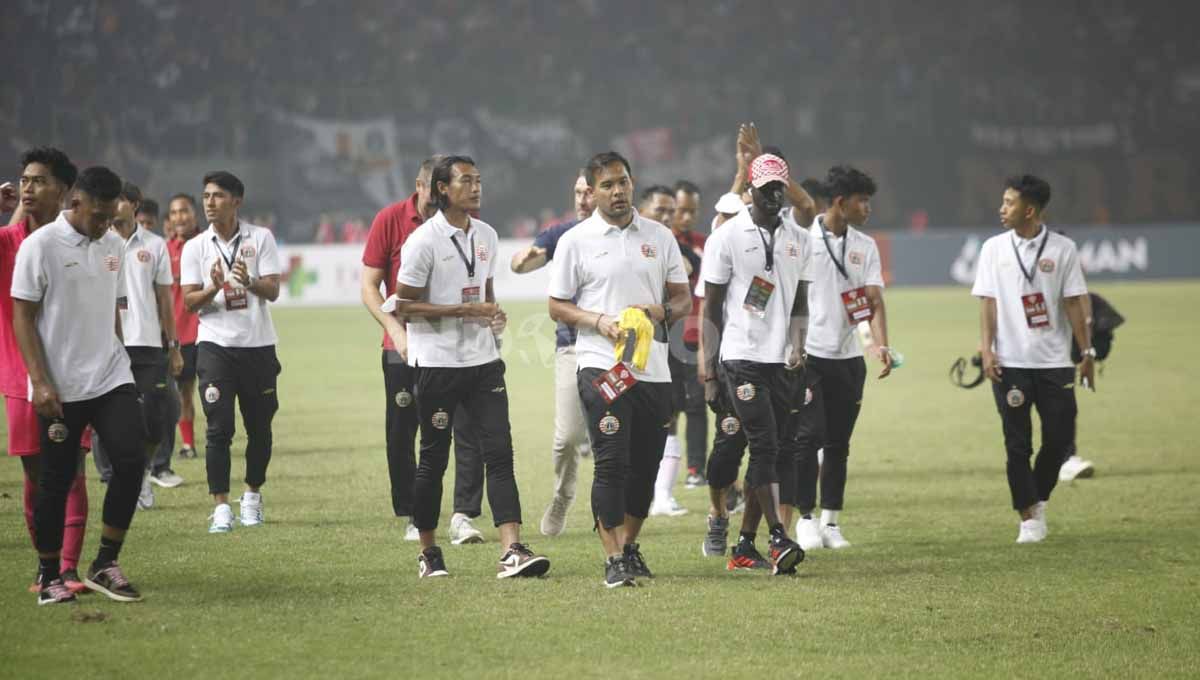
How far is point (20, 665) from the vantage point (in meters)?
5.89

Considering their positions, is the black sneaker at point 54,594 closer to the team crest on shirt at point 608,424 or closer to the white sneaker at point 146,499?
the team crest on shirt at point 608,424

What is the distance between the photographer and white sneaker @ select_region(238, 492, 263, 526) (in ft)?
31.3

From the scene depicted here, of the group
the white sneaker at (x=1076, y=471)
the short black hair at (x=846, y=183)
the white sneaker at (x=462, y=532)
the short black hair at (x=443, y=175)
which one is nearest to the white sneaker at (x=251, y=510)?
the white sneaker at (x=462, y=532)

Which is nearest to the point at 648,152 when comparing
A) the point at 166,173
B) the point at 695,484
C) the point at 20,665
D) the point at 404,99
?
the point at 404,99

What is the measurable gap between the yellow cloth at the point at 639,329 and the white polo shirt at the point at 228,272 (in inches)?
125

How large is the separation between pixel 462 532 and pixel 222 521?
4.94 feet

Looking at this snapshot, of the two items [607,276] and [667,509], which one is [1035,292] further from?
[607,276]

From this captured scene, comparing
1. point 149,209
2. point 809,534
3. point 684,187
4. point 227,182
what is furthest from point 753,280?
point 149,209

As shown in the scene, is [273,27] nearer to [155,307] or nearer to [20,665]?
[155,307]

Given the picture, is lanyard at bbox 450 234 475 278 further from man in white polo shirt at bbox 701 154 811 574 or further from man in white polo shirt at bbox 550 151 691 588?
man in white polo shirt at bbox 701 154 811 574

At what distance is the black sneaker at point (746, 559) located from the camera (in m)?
8.09

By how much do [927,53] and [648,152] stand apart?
934 cm

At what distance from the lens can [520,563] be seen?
301 inches

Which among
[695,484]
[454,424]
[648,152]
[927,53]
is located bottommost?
[695,484]
